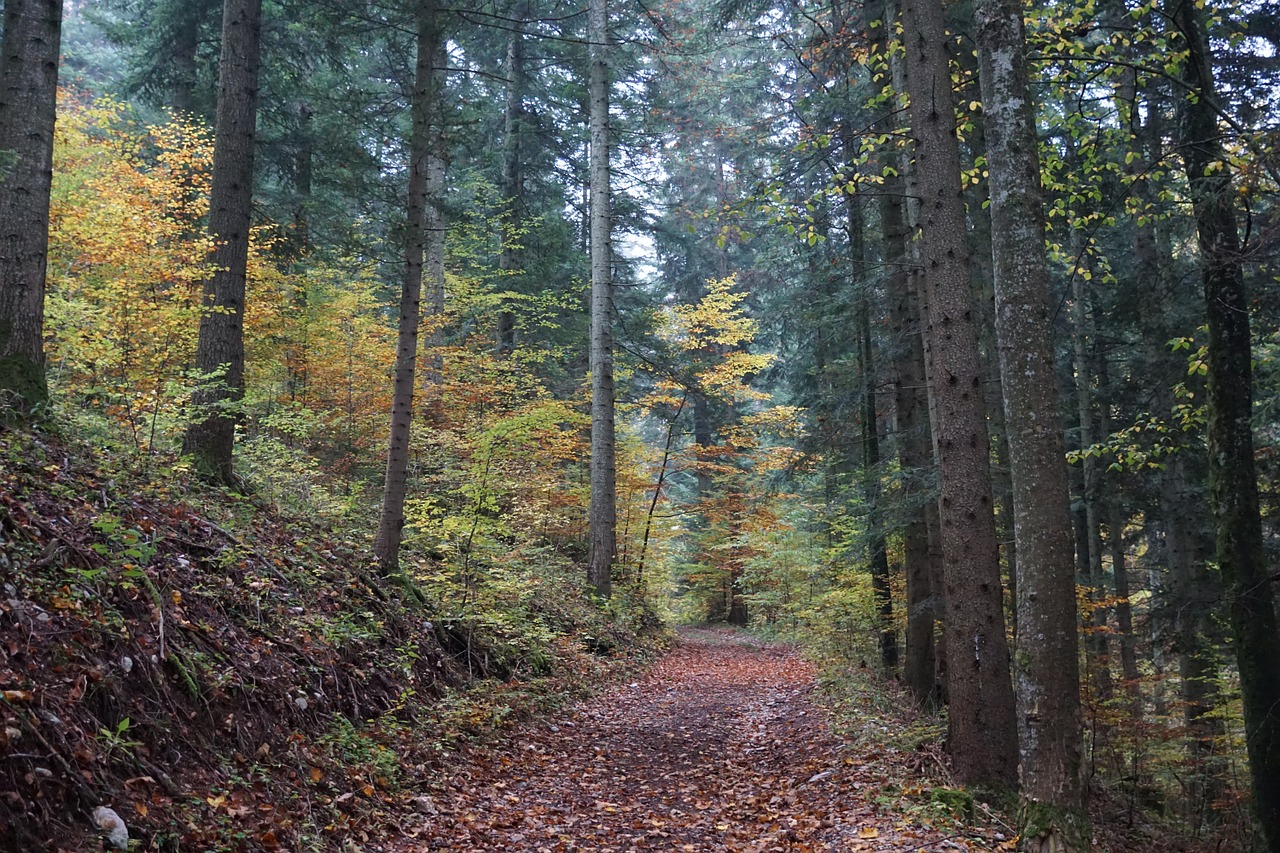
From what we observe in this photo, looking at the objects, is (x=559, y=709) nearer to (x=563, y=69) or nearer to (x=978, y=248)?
(x=978, y=248)

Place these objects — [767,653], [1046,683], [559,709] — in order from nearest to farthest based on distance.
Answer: [1046,683]
[559,709]
[767,653]

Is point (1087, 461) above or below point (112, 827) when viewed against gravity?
above

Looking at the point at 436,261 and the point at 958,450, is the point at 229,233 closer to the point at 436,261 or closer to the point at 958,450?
the point at 958,450

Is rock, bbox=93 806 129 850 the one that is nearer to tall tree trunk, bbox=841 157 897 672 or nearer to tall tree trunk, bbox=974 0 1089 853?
tall tree trunk, bbox=974 0 1089 853

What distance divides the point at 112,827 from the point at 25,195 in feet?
20.0

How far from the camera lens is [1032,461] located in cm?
499

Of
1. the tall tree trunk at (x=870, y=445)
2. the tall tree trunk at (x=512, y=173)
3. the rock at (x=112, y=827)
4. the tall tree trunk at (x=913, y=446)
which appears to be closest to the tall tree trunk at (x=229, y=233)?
the rock at (x=112, y=827)

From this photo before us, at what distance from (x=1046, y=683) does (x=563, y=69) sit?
886 inches

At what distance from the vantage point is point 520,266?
70.2 feet

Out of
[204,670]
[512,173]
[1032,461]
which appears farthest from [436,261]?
[1032,461]

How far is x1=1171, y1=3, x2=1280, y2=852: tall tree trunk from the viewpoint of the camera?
6.63m

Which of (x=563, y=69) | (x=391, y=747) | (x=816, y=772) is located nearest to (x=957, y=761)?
(x=816, y=772)

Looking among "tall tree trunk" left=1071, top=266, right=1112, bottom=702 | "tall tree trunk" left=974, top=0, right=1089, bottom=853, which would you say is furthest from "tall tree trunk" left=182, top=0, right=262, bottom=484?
"tall tree trunk" left=1071, top=266, right=1112, bottom=702

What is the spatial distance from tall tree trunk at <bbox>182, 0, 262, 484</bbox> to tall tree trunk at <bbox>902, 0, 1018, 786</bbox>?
25.8ft
